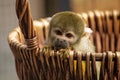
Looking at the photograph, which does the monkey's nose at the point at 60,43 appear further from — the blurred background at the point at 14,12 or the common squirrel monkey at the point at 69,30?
the blurred background at the point at 14,12

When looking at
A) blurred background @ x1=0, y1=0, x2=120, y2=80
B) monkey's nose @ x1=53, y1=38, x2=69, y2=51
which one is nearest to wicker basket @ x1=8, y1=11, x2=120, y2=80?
monkey's nose @ x1=53, y1=38, x2=69, y2=51

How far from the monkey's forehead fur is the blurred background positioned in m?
0.59

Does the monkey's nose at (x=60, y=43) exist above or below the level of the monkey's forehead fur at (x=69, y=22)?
below

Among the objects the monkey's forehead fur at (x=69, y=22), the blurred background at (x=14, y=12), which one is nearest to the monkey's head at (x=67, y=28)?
the monkey's forehead fur at (x=69, y=22)

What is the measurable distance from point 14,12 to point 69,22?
27.4 inches

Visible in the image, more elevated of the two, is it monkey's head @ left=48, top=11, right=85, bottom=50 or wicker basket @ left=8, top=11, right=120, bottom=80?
monkey's head @ left=48, top=11, right=85, bottom=50

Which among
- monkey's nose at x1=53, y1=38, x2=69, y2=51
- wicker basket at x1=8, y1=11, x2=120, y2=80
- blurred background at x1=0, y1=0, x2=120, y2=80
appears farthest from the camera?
blurred background at x1=0, y1=0, x2=120, y2=80

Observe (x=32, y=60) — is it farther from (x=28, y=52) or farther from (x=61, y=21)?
(x=61, y=21)

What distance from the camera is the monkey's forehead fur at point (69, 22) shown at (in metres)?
1.29

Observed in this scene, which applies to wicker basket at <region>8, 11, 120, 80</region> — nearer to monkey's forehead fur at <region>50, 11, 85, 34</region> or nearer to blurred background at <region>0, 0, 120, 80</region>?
monkey's forehead fur at <region>50, 11, 85, 34</region>

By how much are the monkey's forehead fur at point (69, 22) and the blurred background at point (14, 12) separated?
59cm

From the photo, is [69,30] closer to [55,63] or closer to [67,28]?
[67,28]

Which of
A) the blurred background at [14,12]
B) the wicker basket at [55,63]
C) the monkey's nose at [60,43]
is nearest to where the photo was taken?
the wicker basket at [55,63]

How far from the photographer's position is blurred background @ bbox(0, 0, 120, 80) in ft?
6.11
